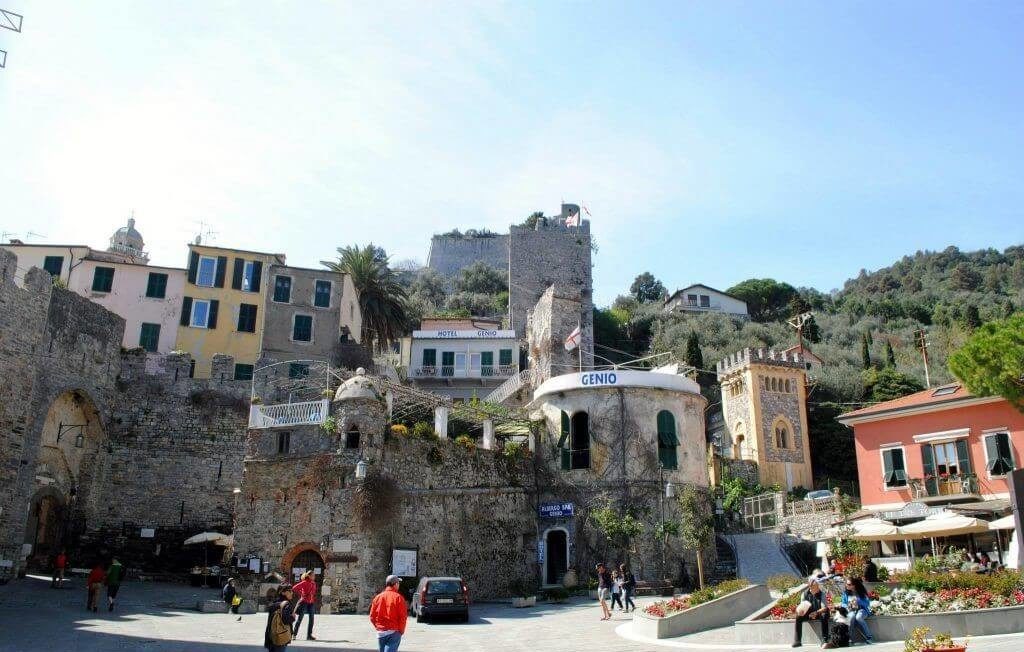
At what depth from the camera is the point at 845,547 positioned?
91.0 feet

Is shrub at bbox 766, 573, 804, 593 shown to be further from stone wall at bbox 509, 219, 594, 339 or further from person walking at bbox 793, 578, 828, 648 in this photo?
stone wall at bbox 509, 219, 594, 339

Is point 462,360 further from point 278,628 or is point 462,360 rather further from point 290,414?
point 278,628

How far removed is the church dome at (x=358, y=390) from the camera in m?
28.6

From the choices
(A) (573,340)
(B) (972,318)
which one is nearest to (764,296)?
(B) (972,318)

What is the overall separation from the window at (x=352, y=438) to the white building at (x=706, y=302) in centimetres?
6661

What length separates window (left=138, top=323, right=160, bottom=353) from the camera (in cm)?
4228

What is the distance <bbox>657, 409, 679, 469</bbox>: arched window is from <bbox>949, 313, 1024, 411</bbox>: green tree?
12.4m

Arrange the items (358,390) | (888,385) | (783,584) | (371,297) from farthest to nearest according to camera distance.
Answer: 1. (888,385)
2. (371,297)
3. (358,390)
4. (783,584)

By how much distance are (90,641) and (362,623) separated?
24.9 feet

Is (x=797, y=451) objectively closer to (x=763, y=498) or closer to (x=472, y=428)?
(x=763, y=498)

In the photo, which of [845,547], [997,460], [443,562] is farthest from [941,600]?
[997,460]

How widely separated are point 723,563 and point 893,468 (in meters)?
8.78

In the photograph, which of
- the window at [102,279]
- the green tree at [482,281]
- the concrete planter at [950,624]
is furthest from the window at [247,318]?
the green tree at [482,281]

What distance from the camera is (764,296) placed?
98.6 meters
